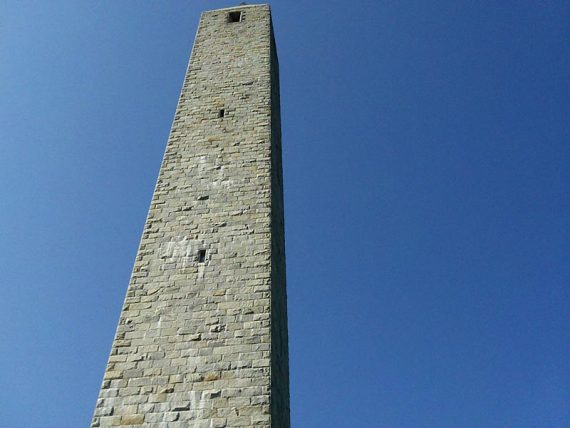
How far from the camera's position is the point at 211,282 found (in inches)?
319

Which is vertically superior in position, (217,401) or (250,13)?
(250,13)

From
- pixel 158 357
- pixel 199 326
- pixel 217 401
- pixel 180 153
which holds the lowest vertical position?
pixel 217 401

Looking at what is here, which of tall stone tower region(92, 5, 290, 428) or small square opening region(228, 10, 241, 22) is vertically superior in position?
small square opening region(228, 10, 241, 22)

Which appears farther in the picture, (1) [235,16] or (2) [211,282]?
(1) [235,16]

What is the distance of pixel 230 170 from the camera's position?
976 centimetres

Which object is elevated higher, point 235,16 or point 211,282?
point 235,16

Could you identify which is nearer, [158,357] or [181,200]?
[158,357]

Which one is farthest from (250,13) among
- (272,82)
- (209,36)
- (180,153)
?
(180,153)

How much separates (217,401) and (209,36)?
9797mm

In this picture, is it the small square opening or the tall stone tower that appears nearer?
the tall stone tower

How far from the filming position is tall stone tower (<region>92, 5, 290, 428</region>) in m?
6.86

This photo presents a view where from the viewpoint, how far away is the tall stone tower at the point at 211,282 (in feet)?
22.5

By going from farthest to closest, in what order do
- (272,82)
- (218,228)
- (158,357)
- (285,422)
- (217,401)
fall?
1. (272,82)
2. (218,228)
3. (285,422)
4. (158,357)
5. (217,401)

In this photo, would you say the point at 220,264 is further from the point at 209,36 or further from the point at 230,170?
the point at 209,36
